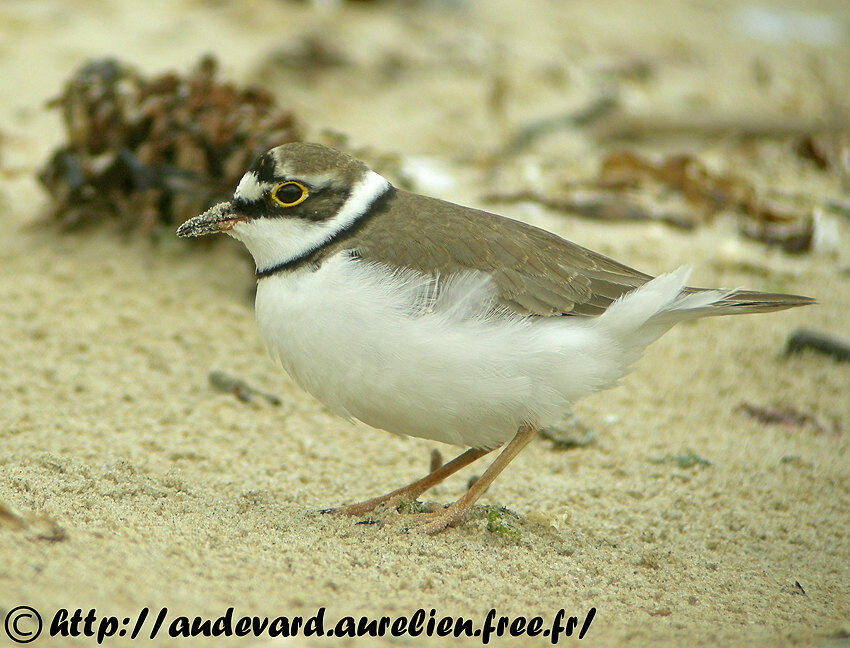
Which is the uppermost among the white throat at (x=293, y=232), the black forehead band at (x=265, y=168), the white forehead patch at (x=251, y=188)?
the black forehead band at (x=265, y=168)

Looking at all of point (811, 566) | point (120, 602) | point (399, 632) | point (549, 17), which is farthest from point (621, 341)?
point (549, 17)

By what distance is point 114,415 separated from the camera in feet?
16.8

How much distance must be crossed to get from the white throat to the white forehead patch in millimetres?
103

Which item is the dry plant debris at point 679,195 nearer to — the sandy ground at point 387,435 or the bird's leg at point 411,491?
the sandy ground at point 387,435

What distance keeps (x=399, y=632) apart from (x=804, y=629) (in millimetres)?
1464

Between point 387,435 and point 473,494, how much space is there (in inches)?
55.2

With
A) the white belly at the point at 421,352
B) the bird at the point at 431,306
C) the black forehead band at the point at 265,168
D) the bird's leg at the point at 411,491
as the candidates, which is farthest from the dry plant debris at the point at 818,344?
the black forehead band at the point at 265,168

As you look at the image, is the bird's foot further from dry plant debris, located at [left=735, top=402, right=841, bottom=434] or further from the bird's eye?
dry plant debris, located at [left=735, top=402, right=841, bottom=434]

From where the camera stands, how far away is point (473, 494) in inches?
165

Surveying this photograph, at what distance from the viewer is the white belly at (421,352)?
385 centimetres

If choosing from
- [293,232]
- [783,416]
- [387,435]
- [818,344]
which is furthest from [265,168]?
[818,344]

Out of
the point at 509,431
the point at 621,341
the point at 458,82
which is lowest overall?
the point at 509,431

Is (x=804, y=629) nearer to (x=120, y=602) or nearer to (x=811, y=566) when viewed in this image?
(x=811, y=566)

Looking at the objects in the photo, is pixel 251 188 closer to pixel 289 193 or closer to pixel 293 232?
pixel 289 193
